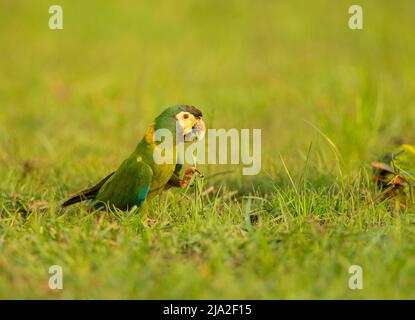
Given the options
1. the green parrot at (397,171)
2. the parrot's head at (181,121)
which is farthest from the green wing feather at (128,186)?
the green parrot at (397,171)

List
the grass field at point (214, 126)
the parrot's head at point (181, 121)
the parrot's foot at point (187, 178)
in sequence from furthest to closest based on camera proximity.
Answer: the parrot's foot at point (187, 178), the parrot's head at point (181, 121), the grass field at point (214, 126)

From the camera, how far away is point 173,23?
389 inches

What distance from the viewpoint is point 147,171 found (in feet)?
12.0

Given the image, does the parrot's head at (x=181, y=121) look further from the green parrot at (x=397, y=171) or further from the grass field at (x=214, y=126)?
the green parrot at (x=397, y=171)

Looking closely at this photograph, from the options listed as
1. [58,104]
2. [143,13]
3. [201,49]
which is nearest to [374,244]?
[58,104]

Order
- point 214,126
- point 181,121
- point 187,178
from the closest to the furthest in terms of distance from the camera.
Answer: point 181,121 < point 187,178 < point 214,126

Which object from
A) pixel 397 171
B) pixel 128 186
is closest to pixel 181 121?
pixel 128 186

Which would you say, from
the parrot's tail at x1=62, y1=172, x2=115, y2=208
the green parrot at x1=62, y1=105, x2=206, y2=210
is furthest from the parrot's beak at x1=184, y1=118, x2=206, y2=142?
the parrot's tail at x1=62, y1=172, x2=115, y2=208

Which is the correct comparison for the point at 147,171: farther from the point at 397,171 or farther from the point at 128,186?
the point at 397,171

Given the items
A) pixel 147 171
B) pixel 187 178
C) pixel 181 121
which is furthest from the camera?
pixel 187 178

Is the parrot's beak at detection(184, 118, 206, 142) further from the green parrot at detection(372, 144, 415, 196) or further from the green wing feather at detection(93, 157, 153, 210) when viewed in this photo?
the green parrot at detection(372, 144, 415, 196)

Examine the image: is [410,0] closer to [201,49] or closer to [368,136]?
[201,49]

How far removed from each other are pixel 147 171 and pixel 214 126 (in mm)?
2664

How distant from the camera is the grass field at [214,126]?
2998 millimetres
